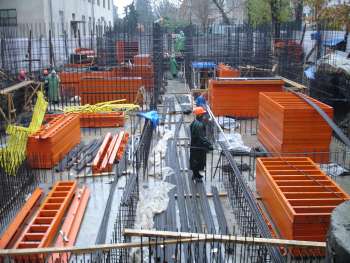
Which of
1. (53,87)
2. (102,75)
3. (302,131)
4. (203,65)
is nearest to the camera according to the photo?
(302,131)

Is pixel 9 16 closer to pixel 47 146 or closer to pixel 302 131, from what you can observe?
pixel 47 146

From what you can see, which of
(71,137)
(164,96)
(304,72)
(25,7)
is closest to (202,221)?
(71,137)

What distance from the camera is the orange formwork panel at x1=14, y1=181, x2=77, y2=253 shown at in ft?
21.4

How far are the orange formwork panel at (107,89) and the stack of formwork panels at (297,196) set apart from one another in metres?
9.55

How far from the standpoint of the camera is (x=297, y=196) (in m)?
6.82

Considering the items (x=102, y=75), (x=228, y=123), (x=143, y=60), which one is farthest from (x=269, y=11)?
(x=228, y=123)

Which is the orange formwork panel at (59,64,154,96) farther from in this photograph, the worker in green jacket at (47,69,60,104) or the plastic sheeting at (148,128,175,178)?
the plastic sheeting at (148,128,175,178)

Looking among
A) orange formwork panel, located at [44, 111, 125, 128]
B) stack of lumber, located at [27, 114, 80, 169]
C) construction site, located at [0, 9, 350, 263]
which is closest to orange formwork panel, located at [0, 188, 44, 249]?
construction site, located at [0, 9, 350, 263]

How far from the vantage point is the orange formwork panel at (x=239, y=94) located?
14.8 meters

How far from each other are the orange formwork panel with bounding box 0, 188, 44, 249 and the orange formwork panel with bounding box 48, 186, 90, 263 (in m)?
0.73

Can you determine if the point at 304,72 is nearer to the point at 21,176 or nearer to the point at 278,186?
the point at 278,186

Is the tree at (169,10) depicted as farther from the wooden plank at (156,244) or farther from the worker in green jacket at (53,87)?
the wooden plank at (156,244)

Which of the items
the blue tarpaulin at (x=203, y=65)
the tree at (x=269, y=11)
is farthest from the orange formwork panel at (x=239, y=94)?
the tree at (x=269, y=11)

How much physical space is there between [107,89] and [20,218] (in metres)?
10.2
